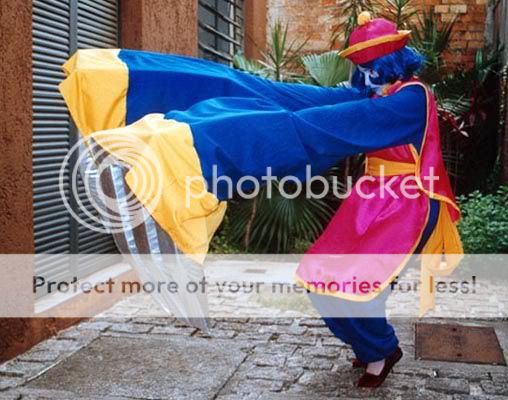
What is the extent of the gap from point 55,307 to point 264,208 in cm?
355

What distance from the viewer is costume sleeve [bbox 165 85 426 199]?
10.1 ft

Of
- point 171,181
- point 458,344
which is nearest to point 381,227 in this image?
point 171,181

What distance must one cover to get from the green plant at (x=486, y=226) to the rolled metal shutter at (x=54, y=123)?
3488 millimetres

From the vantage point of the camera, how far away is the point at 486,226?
6.95 metres

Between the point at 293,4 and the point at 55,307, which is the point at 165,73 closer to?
the point at 55,307

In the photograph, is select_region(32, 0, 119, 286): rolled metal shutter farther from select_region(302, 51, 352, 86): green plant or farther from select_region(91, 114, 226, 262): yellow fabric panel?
select_region(302, 51, 352, 86): green plant

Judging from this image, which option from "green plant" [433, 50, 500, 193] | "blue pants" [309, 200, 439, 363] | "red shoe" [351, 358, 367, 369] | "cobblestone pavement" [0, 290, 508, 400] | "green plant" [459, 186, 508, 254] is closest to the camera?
"blue pants" [309, 200, 439, 363]

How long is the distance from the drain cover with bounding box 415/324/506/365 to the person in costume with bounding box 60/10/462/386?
1.90 ft

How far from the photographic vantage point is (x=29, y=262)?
14.4 feet

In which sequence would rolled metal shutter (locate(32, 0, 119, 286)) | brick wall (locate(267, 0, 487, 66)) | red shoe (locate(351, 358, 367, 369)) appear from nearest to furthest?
red shoe (locate(351, 358, 367, 369)) < rolled metal shutter (locate(32, 0, 119, 286)) < brick wall (locate(267, 0, 487, 66))
